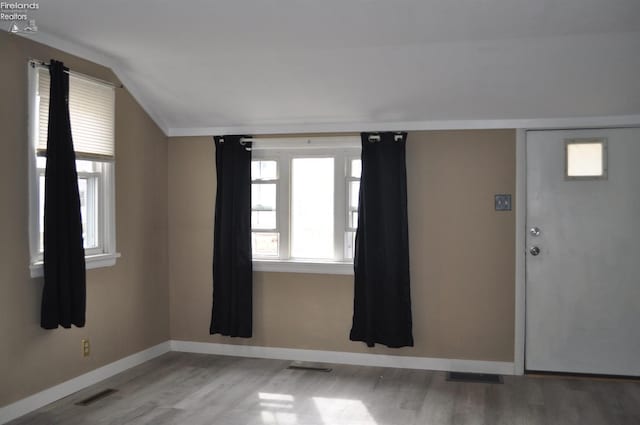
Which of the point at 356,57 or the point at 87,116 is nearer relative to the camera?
the point at 356,57

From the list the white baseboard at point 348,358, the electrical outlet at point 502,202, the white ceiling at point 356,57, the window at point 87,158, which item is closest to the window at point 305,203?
the white ceiling at point 356,57

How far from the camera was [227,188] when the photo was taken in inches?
206

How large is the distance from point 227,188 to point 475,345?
2.42 metres

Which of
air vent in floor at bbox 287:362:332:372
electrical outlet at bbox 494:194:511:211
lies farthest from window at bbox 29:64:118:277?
electrical outlet at bbox 494:194:511:211

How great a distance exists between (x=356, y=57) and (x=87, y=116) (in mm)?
1932

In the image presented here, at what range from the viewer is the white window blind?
12.8 feet

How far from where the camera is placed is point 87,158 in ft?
14.2

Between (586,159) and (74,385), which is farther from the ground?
(586,159)

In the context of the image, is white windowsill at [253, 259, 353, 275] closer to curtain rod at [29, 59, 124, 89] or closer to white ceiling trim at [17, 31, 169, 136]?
white ceiling trim at [17, 31, 169, 136]

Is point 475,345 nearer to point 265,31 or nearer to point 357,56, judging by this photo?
point 357,56

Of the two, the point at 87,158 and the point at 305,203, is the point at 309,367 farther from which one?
the point at 87,158

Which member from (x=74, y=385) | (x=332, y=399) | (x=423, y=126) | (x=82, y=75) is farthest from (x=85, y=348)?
(x=423, y=126)

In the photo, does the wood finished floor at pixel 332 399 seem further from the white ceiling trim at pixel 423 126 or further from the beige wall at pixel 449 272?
the white ceiling trim at pixel 423 126

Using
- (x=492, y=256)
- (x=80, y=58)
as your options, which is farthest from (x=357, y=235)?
(x=80, y=58)
